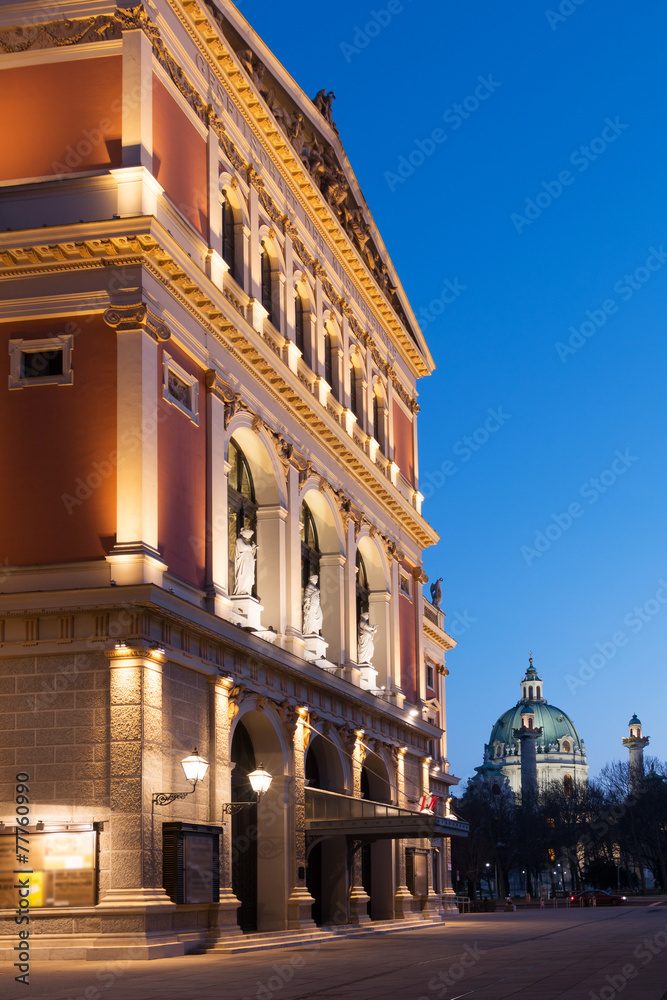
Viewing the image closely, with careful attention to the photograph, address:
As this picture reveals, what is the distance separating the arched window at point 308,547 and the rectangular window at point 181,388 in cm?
1211

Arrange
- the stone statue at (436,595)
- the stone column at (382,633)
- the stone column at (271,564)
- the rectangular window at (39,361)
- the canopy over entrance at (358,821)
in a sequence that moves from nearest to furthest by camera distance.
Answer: the rectangular window at (39,361)
the canopy over entrance at (358,821)
the stone column at (271,564)
the stone column at (382,633)
the stone statue at (436,595)

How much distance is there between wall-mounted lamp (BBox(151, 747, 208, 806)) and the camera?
97.2 feet

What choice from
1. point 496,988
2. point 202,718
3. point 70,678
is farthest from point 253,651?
point 496,988

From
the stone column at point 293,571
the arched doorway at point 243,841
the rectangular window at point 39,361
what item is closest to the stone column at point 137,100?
the rectangular window at point 39,361

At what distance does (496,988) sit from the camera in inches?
800

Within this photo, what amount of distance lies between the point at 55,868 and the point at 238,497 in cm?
1384

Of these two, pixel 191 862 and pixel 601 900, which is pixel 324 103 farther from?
pixel 601 900

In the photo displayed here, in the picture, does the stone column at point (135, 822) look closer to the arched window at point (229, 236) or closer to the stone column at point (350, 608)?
the arched window at point (229, 236)

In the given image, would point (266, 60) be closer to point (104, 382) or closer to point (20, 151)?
point (20, 151)

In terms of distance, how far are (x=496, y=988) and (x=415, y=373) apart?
155 feet

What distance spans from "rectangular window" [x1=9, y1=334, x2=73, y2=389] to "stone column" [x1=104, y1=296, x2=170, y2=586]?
4.59 ft

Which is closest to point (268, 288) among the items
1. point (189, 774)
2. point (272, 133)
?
point (272, 133)

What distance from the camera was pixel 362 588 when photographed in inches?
2165

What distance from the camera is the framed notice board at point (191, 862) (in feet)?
98.5
